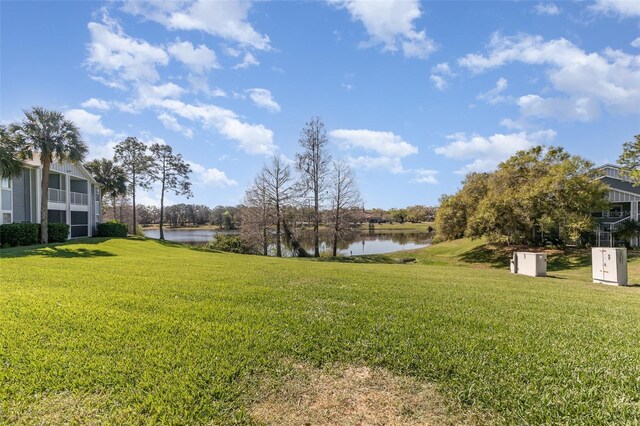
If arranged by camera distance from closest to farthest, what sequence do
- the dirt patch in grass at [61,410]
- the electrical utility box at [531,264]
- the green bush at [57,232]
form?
the dirt patch in grass at [61,410]
the electrical utility box at [531,264]
the green bush at [57,232]

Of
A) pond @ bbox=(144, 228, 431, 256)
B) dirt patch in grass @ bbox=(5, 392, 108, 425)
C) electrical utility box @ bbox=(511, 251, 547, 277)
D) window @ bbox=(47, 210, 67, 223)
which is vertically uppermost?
window @ bbox=(47, 210, 67, 223)

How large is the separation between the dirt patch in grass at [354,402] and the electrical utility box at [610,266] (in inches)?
517

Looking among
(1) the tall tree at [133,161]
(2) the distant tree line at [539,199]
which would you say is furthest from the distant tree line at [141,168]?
(2) the distant tree line at [539,199]

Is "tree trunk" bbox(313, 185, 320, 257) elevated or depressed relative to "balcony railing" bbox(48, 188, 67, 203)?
depressed

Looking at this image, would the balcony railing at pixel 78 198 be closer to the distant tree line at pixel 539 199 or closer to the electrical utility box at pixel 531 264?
the electrical utility box at pixel 531 264

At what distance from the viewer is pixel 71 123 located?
18.5m

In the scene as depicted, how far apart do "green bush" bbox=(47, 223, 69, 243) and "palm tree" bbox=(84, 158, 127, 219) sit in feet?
47.7

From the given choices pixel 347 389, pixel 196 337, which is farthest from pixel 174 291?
pixel 347 389

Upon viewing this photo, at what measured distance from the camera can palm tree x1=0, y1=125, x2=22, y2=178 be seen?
50.6ft

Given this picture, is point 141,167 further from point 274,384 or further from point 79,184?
point 274,384

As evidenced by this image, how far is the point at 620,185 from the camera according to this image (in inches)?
1109

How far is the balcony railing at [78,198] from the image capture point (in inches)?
946

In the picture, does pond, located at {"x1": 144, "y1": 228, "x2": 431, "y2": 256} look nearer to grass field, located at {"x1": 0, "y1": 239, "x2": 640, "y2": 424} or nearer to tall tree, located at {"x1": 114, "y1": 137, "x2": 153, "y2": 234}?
tall tree, located at {"x1": 114, "y1": 137, "x2": 153, "y2": 234}

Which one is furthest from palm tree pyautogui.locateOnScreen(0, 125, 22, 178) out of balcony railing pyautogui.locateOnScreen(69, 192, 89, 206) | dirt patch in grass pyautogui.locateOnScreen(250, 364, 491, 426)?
dirt patch in grass pyautogui.locateOnScreen(250, 364, 491, 426)
